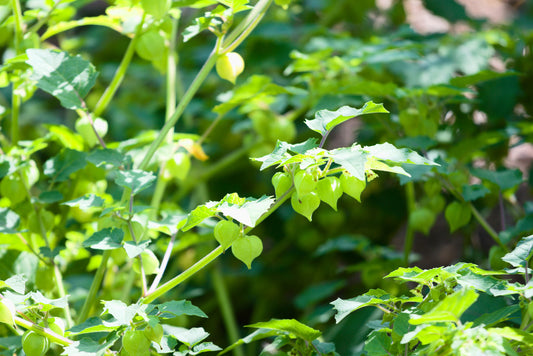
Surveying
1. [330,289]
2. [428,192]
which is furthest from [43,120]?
[428,192]

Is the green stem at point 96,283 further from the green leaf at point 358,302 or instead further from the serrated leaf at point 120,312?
the green leaf at point 358,302

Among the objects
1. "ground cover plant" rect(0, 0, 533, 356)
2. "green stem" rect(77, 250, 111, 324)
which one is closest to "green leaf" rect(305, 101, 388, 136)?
"ground cover plant" rect(0, 0, 533, 356)

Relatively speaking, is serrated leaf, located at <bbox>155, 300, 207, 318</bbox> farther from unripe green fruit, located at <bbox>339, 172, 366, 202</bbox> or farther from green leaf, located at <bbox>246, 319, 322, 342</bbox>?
unripe green fruit, located at <bbox>339, 172, 366, 202</bbox>

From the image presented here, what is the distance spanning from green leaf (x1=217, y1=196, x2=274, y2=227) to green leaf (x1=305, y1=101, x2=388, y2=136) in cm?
10

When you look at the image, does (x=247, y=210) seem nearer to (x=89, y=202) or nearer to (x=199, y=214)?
(x=199, y=214)

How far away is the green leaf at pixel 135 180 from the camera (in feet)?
2.41

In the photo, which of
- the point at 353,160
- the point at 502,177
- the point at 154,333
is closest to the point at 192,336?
the point at 154,333

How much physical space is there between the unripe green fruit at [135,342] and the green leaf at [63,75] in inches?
13.2

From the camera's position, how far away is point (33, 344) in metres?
0.65

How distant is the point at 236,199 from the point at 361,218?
1.10m

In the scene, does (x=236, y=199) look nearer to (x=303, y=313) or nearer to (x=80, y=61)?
(x=80, y=61)

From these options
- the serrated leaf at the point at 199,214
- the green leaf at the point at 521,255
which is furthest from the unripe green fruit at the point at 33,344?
the green leaf at the point at 521,255

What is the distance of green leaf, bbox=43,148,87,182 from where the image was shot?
881 millimetres

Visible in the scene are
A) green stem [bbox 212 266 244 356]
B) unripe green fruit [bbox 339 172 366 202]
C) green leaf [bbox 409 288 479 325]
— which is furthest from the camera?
green stem [bbox 212 266 244 356]
